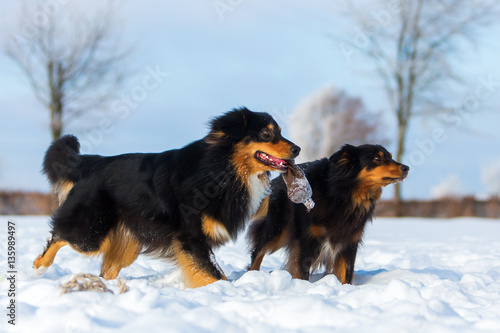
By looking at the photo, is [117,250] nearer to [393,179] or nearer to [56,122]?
[393,179]

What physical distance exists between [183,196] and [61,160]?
5.92ft

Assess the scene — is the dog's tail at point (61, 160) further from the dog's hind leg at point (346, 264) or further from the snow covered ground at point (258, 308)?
the dog's hind leg at point (346, 264)

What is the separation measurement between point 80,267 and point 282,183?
299 cm

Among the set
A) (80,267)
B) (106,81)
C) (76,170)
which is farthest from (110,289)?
(106,81)

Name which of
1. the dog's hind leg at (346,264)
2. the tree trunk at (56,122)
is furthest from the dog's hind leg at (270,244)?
the tree trunk at (56,122)

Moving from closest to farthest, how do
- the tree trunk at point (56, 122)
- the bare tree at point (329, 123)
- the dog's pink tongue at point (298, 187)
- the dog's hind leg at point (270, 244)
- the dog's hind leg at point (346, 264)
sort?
the dog's pink tongue at point (298, 187), the dog's hind leg at point (346, 264), the dog's hind leg at point (270, 244), the tree trunk at point (56, 122), the bare tree at point (329, 123)

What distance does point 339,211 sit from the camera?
555 cm

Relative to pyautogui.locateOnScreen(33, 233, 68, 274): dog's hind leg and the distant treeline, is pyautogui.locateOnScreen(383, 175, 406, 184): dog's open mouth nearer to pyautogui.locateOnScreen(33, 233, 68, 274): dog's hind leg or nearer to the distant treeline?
pyautogui.locateOnScreen(33, 233, 68, 274): dog's hind leg

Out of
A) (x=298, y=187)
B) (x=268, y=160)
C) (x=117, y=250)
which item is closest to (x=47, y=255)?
(x=117, y=250)

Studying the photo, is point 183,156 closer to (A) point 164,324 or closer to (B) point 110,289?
(B) point 110,289

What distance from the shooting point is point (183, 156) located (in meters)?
5.11

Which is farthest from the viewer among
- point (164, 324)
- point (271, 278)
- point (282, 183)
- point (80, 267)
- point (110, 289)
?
point (80, 267)

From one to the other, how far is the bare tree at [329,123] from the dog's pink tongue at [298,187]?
25491mm

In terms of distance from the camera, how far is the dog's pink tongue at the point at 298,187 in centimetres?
522
